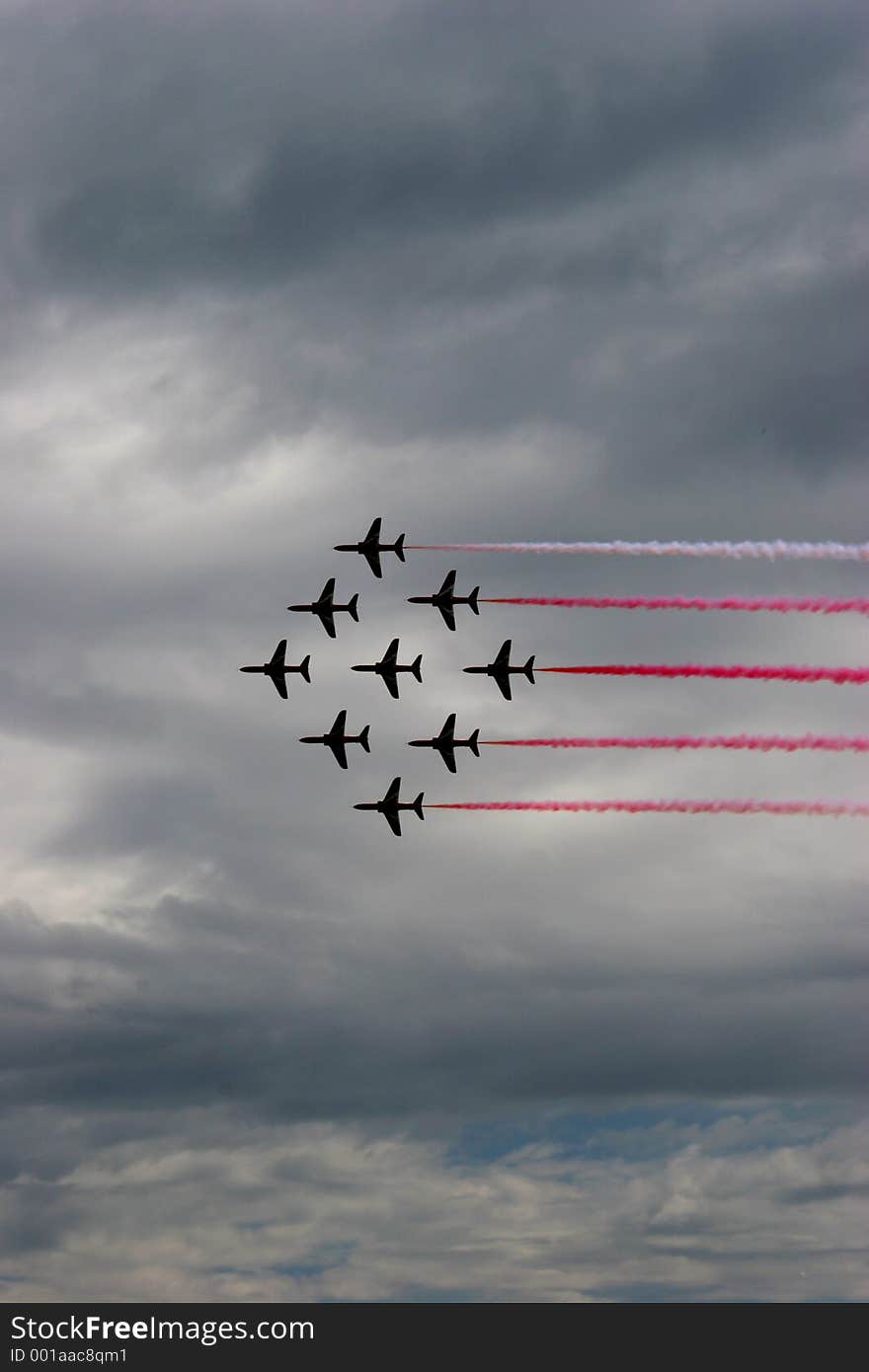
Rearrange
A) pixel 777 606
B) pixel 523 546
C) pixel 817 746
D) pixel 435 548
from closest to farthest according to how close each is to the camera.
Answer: pixel 817 746 < pixel 777 606 < pixel 523 546 < pixel 435 548

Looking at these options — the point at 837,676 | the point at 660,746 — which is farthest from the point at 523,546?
the point at 837,676

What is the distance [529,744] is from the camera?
182 m

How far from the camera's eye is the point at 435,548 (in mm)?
197500

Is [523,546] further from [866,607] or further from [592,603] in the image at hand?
[866,607]

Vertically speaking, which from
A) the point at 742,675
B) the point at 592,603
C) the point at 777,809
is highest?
the point at 592,603

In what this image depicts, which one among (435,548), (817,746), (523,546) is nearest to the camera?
(817,746)

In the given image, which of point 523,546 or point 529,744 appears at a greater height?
point 523,546

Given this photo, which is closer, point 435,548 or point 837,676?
point 837,676

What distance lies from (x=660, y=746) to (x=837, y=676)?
57.2ft

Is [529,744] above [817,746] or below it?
above

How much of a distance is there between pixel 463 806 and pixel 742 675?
1394 inches

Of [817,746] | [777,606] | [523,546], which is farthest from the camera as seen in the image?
[523,546]

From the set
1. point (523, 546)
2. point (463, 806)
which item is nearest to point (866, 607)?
point (523, 546)

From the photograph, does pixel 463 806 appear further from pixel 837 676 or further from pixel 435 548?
pixel 837 676
